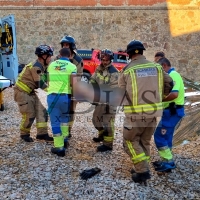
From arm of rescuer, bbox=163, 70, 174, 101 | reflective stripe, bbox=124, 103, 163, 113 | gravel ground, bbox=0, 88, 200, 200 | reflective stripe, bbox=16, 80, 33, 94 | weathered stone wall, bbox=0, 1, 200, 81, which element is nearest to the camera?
gravel ground, bbox=0, 88, 200, 200

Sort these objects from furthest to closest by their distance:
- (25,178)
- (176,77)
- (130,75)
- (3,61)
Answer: (3,61) → (176,77) → (25,178) → (130,75)

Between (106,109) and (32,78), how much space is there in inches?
56.0

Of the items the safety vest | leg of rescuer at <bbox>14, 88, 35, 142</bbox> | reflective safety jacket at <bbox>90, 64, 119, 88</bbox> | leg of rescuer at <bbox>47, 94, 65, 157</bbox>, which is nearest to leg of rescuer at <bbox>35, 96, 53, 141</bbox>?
leg of rescuer at <bbox>14, 88, 35, 142</bbox>

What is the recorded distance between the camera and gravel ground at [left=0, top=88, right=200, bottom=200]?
3791 millimetres

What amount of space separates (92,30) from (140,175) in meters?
14.7

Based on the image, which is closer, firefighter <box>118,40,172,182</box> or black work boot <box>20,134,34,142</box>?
firefighter <box>118,40,172,182</box>

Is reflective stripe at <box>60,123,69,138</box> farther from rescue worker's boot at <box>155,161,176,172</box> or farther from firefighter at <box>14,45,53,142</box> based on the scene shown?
rescue worker's boot at <box>155,161,176,172</box>

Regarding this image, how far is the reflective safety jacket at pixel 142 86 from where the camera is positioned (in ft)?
12.5

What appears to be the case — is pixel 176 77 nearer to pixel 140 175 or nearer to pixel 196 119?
pixel 140 175

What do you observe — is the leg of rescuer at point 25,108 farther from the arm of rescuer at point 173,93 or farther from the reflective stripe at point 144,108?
the arm of rescuer at point 173,93

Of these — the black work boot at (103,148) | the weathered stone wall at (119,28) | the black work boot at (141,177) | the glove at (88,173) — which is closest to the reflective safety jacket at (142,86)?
the black work boot at (141,177)

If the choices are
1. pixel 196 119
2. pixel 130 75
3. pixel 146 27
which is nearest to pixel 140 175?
pixel 130 75

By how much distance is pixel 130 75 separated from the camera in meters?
3.82

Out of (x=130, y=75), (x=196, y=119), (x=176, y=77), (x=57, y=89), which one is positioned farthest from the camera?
(x=196, y=119)
